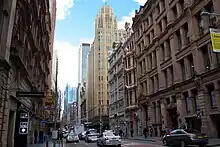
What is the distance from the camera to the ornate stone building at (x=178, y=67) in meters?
31.6

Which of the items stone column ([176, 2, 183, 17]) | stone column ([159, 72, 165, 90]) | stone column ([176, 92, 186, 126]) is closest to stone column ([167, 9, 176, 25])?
stone column ([176, 2, 183, 17])

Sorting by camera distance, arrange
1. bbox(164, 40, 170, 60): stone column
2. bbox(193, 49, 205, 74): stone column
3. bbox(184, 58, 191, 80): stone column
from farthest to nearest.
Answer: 1. bbox(164, 40, 170, 60): stone column
2. bbox(184, 58, 191, 80): stone column
3. bbox(193, 49, 205, 74): stone column

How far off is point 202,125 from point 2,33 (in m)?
25.9

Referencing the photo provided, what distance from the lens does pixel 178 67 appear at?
130 ft

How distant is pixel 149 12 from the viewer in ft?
172

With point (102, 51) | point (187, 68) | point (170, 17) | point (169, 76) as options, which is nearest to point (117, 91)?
point (169, 76)

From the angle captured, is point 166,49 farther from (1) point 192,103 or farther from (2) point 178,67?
(1) point 192,103

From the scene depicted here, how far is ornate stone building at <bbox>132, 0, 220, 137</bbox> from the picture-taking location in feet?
104

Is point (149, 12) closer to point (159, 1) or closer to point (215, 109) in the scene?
point (159, 1)

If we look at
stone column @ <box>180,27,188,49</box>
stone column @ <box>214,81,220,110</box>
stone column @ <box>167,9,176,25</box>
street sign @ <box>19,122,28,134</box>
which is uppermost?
stone column @ <box>167,9,176,25</box>

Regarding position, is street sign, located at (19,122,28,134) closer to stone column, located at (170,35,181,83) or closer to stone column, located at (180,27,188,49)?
stone column, located at (170,35,181,83)

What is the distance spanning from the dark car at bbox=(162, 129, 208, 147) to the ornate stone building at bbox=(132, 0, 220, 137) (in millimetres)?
9250

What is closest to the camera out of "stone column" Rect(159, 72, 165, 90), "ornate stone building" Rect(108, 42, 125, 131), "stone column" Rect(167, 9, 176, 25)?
"stone column" Rect(167, 9, 176, 25)

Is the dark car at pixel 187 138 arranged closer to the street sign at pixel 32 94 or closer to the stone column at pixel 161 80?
the street sign at pixel 32 94
